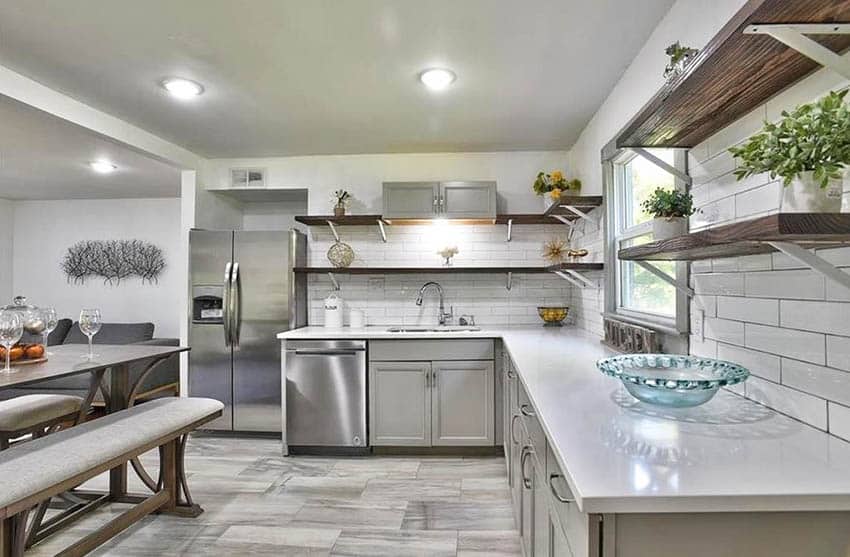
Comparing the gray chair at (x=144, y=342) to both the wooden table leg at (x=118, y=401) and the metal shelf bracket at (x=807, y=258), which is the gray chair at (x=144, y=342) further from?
the metal shelf bracket at (x=807, y=258)

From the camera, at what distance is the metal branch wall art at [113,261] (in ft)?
19.5

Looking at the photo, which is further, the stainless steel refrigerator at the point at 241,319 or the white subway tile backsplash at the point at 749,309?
the stainless steel refrigerator at the point at 241,319

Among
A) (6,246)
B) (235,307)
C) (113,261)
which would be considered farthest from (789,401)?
(6,246)

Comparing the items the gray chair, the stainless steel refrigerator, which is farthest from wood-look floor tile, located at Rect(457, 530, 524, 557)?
the gray chair

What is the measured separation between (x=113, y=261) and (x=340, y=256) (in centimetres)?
373

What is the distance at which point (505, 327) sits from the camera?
399 centimetres

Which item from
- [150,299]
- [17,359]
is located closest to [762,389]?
[17,359]

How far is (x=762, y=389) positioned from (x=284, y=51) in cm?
235

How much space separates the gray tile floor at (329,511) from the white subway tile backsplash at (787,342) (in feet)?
4.64

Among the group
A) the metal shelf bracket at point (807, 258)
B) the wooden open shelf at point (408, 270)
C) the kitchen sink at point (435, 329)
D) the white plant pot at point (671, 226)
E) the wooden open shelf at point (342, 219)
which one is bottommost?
the kitchen sink at point (435, 329)

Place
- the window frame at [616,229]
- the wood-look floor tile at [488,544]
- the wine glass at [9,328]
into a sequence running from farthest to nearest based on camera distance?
the window frame at [616,229] → the wood-look floor tile at [488,544] → the wine glass at [9,328]

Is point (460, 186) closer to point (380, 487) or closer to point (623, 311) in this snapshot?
point (623, 311)

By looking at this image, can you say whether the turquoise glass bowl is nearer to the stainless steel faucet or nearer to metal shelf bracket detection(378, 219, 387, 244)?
the stainless steel faucet

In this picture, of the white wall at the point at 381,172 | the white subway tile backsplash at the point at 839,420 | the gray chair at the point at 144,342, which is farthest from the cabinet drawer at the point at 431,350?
the gray chair at the point at 144,342
